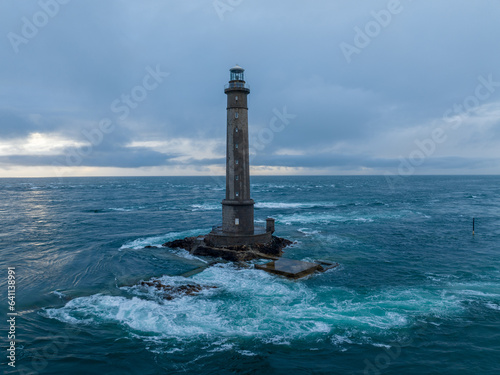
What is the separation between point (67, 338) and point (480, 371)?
17389mm

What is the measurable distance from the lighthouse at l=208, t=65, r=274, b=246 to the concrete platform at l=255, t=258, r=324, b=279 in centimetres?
465

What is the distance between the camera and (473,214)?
58.3m

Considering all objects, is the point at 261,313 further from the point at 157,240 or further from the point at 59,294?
the point at 157,240

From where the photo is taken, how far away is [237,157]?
29875 millimetres

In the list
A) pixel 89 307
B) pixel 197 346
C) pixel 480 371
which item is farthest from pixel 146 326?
pixel 480 371

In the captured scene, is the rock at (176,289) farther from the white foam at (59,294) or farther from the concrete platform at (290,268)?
the concrete platform at (290,268)

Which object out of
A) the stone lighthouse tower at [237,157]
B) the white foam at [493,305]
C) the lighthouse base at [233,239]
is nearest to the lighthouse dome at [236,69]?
the stone lighthouse tower at [237,157]

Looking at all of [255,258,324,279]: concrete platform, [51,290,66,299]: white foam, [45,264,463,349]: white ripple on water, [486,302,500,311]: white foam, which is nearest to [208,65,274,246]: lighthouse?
[255,258,324,279]: concrete platform

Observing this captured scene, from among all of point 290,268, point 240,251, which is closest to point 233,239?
point 240,251

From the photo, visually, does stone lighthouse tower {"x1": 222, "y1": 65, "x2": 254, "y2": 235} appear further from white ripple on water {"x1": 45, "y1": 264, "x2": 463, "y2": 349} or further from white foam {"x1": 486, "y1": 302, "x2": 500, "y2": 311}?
white foam {"x1": 486, "y1": 302, "x2": 500, "y2": 311}

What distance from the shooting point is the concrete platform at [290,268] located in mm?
24150

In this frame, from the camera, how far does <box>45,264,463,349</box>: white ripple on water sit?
16.3 meters

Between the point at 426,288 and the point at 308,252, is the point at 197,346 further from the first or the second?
A: the point at 308,252

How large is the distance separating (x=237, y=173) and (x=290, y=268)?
9.49 meters
